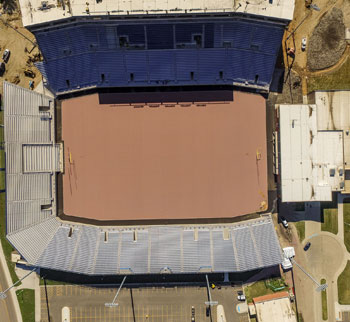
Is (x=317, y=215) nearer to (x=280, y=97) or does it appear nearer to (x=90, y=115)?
(x=280, y=97)

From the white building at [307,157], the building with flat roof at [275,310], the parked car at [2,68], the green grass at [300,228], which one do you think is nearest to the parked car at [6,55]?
the parked car at [2,68]

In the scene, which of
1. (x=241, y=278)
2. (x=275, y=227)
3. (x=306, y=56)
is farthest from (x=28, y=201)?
(x=306, y=56)

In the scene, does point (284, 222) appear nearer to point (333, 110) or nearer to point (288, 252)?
point (288, 252)

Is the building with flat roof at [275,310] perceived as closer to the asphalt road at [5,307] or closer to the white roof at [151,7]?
the asphalt road at [5,307]

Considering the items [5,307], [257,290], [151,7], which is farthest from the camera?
[5,307]

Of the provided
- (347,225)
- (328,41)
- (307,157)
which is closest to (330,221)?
(347,225)

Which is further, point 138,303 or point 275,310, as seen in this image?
point 138,303

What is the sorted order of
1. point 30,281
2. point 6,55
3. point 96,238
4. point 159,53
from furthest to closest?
point 30,281 → point 6,55 → point 96,238 → point 159,53
